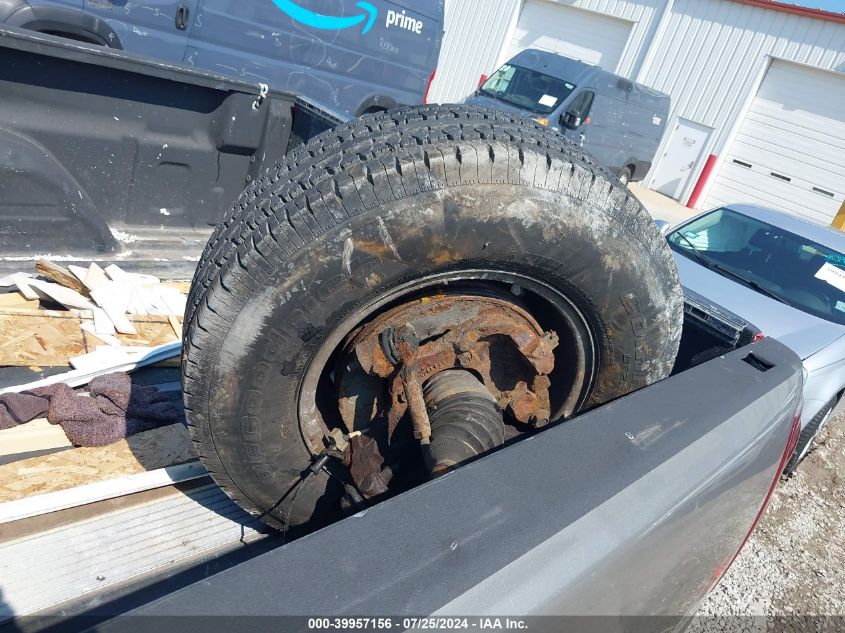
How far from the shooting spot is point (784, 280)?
5348 millimetres

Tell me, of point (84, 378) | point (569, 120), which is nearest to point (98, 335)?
point (84, 378)

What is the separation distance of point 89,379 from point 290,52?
5550 mm

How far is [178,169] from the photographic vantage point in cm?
356

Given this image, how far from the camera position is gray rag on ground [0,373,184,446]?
2232mm

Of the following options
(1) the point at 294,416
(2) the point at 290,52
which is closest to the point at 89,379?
(1) the point at 294,416

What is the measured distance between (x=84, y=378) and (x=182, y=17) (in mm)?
4808

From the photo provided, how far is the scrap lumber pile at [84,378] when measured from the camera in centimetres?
212

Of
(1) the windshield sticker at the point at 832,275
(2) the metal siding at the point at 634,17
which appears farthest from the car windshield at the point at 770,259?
(2) the metal siding at the point at 634,17

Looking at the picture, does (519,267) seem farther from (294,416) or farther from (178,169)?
(178,169)

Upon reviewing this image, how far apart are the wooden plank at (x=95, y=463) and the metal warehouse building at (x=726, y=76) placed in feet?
56.8

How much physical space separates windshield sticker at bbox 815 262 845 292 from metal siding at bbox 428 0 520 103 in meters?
14.6

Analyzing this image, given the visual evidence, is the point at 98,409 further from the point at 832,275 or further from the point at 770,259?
the point at 832,275

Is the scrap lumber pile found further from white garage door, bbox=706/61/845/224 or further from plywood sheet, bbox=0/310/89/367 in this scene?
white garage door, bbox=706/61/845/224

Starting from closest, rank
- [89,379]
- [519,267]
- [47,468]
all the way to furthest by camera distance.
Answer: [519,267] → [47,468] → [89,379]
